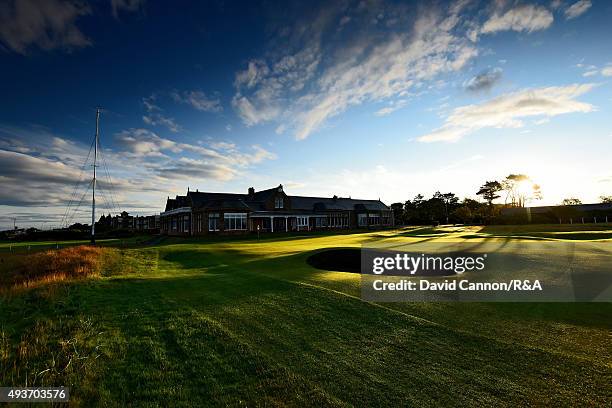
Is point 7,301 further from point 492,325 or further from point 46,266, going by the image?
point 492,325

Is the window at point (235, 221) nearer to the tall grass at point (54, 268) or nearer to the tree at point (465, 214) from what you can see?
the tall grass at point (54, 268)

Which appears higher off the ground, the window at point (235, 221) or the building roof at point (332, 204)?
the building roof at point (332, 204)

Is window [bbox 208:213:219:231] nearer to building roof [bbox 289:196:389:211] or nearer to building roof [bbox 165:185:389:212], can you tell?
building roof [bbox 165:185:389:212]

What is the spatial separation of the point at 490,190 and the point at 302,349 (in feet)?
313

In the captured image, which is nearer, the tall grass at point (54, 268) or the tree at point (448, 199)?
the tall grass at point (54, 268)

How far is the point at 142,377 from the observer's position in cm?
530

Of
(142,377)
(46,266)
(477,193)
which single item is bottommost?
(142,377)

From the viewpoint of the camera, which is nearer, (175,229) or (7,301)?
(7,301)

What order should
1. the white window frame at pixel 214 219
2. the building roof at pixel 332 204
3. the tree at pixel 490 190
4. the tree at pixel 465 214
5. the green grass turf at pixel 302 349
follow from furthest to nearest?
the tree at pixel 490 190 < the tree at pixel 465 214 < the building roof at pixel 332 204 < the white window frame at pixel 214 219 < the green grass turf at pixel 302 349

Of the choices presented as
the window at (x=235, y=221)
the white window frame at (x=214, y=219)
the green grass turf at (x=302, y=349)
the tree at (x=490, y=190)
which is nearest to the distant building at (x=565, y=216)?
the tree at (x=490, y=190)

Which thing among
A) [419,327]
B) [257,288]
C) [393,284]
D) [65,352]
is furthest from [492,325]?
[65,352]

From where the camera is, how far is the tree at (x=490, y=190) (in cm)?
8475

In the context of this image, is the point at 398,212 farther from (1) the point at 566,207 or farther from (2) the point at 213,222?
(2) the point at 213,222

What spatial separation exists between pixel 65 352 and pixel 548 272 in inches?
622
